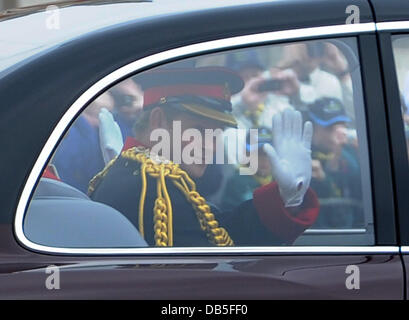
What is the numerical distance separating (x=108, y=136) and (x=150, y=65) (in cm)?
18

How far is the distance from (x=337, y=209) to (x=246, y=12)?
49 centimetres

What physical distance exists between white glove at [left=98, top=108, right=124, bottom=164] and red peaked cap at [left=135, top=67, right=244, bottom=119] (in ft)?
0.28

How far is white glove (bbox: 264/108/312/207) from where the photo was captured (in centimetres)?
194

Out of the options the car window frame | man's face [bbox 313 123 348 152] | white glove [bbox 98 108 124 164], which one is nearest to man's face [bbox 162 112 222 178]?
white glove [bbox 98 108 124 164]

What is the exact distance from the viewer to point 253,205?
6.30 ft

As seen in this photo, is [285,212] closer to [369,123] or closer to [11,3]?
[369,123]

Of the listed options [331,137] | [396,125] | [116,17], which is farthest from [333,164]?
[116,17]

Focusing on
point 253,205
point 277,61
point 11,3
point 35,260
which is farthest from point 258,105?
point 11,3

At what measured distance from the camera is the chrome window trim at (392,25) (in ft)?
6.29

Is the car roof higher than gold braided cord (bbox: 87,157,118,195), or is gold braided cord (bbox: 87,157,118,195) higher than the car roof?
the car roof

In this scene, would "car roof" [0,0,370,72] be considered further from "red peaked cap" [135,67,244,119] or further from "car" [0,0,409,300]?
"red peaked cap" [135,67,244,119]

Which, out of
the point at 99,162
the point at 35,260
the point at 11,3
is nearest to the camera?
the point at 35,260

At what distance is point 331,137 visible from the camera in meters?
1.96
